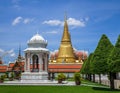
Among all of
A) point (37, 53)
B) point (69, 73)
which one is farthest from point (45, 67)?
point (69, 73)

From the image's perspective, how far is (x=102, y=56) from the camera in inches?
1570

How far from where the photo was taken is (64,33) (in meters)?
108

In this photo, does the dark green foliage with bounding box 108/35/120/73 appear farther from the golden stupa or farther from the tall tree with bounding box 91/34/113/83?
the golden stupa

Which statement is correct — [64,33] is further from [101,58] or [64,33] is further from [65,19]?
[101,58]

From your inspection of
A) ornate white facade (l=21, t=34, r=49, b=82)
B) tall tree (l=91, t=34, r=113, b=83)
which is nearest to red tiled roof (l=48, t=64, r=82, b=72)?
ornate white facade (l=21, t=34, r=49, b=82)

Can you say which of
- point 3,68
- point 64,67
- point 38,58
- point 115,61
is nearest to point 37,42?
point 38,58

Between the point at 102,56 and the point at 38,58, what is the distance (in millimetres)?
19006

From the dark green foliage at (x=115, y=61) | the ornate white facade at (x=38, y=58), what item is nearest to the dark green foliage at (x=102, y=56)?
the dark green foliage at (x=115, y=61)

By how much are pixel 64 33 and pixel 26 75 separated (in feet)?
185

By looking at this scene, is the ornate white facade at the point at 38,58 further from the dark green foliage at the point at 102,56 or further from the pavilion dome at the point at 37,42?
the dark green foliage at the point at 102,56

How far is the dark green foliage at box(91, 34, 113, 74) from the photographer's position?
3884 centimetres

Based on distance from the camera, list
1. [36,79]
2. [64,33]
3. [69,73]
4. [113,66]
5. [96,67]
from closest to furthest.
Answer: [113,66] < [96,67] < [36,79] < [69,73] < [64,33]

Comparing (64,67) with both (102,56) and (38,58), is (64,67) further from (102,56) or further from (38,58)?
(102,56)

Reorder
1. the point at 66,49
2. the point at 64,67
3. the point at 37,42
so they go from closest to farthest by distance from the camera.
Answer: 1. the point at 37,42
2. the point at 64,67
3. the point at 66,49
